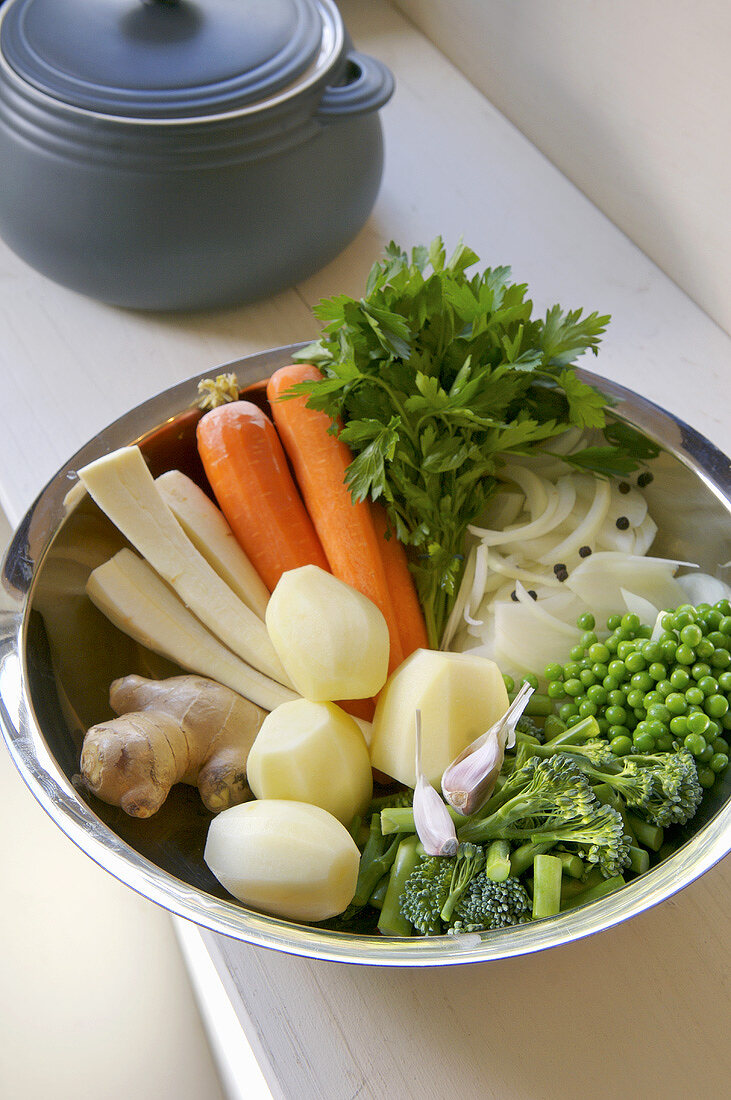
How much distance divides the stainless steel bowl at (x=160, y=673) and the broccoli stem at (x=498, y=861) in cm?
5

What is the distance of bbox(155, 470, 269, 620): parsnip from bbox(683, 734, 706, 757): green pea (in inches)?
17.6

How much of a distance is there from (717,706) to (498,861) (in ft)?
0.77

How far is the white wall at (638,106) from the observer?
1.21 meters

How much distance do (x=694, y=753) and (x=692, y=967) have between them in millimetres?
185

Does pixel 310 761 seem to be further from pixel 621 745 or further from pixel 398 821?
pixel 621 745

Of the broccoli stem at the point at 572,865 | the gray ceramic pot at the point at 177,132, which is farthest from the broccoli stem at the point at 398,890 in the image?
the gray ceramic pot at the point at 177,132

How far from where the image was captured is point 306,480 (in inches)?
39.5

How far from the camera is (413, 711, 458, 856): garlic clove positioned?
0.70 m

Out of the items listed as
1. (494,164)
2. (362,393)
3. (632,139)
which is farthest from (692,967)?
(494,164)

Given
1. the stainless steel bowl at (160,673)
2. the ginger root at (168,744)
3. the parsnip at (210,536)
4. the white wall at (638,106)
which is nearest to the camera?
the stainless steel bowl at (160,673)

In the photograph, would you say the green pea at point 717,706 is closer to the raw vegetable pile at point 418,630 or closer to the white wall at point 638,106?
the raw vegetable pile at point 418,630

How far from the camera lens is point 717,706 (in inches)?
30.0

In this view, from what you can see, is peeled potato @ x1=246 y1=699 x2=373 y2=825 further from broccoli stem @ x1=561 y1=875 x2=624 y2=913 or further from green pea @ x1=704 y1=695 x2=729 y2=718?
green pea @ x1=704 y1=695 x2=729 y2=718

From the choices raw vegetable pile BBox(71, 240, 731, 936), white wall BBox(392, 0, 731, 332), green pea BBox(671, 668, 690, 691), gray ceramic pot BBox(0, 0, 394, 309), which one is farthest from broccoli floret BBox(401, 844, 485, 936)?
white wall BBox(392, 0, 731, 332)
